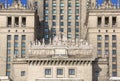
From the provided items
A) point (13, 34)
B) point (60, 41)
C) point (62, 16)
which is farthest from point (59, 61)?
point (62, 16)

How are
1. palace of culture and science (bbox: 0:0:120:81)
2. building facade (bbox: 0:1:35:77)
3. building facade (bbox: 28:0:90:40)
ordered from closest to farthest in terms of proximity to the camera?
palace of culture and science (bbox: 0:0:120:81) < building facade (bbox: 0:1:35:77) < building facade (bbox: 28:0:90:40)

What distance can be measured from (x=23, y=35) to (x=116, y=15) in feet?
77.1

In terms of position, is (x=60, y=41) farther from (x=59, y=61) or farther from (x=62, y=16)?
(x=62, y=16)

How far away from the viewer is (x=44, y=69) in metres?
130

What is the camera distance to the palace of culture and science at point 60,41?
130 metres

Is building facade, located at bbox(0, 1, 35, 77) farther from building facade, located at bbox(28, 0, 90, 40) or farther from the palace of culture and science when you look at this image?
building facade, located at bbox(28, 0, 90, 40)

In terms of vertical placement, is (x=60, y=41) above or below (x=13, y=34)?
above

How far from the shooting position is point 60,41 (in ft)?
433

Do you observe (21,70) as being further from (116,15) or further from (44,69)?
(116,15)

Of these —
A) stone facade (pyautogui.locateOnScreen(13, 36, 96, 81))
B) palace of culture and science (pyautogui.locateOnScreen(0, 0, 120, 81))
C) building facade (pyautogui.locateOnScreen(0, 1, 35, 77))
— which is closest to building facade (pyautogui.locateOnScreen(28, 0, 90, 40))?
palace of culture and science (pyautogui.locateOnScreen(0, 0, 120, 81))

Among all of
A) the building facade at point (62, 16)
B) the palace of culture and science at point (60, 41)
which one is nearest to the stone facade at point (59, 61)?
the palace of culture and science at point (60, 41)

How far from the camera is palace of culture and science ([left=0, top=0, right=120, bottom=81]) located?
5108 inches

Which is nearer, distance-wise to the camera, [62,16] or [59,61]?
[59,61]

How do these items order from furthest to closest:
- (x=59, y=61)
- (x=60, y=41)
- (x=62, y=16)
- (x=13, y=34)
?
(x=62, y=16) < (x=13, y=34) < (x=60, y=41) < (x=59, y=61)
